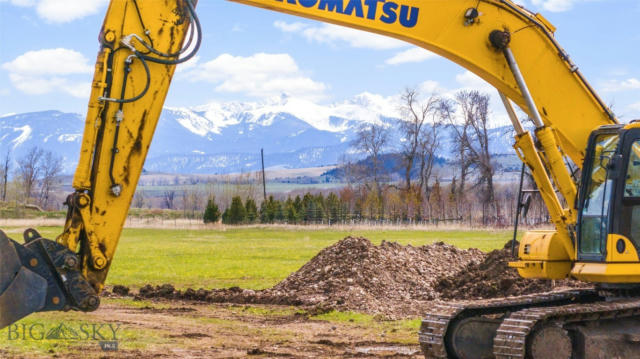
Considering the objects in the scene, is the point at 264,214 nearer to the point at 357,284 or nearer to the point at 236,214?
the point at 236,214

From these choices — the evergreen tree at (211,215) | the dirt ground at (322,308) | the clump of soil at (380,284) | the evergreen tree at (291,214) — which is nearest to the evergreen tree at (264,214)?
the evergreen tree at (291,214)

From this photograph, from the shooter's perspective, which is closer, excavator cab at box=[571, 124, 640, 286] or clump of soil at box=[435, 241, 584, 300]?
excavator cab at box=[571, 124, 640, 286]

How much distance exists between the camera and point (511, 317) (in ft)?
29.3

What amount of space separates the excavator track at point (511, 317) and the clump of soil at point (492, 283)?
5.86 m

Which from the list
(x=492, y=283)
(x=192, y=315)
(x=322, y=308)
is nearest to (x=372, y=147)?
(x=492, y=283)

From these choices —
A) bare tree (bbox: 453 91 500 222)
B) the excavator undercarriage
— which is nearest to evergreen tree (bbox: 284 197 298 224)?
bare tree (bbox: 453 91 500 222)

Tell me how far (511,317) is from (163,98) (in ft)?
14.7

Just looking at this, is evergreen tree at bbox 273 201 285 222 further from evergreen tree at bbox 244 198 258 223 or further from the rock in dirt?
A: the rock in dirt

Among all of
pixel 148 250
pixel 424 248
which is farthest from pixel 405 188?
pixel 424 248

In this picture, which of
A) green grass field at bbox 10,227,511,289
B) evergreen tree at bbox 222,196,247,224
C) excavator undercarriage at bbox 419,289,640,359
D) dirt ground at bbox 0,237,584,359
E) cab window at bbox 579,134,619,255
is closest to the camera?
excavator undercarriage at bbox 419,289,640,359

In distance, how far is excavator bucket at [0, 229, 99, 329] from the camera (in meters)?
A: 7.34

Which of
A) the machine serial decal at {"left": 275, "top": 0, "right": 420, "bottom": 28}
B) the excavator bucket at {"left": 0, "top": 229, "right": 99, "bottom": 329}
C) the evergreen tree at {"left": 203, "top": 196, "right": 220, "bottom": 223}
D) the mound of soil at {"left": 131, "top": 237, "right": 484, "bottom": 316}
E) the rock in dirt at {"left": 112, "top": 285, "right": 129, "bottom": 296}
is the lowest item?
the rock in dirt at {"left": 112, "top": 285, "right": 129, "bottom": 296}

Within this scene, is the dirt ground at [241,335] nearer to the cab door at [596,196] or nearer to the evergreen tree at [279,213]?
the cab door at [596,196]

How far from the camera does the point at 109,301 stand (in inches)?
A: 719
